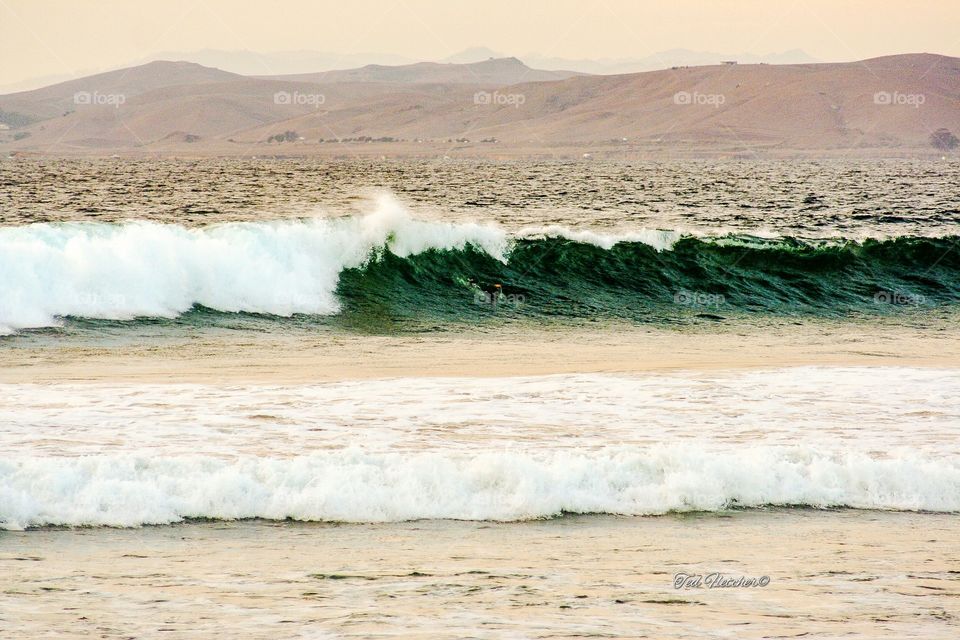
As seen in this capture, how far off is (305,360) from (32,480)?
6.22 m

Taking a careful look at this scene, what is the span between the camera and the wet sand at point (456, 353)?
12.0m

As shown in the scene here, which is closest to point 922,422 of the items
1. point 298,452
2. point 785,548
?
point 785,548

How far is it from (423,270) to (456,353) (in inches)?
279

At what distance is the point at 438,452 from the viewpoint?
8.19 metres

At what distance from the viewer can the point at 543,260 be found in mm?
23172

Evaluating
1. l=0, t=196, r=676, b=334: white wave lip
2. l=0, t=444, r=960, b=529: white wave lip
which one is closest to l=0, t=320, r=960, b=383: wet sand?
l=0, t=196, r=676, b=334: white wave lip

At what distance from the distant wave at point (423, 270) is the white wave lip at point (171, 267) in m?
0.03

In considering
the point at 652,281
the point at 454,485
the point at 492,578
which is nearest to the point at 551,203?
the point at 652,281

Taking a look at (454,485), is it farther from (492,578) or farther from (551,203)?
(551,203)

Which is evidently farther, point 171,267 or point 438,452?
point 171,267

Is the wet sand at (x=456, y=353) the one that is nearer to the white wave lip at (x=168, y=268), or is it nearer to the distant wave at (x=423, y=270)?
the white wave lip at (x=168, y=268)

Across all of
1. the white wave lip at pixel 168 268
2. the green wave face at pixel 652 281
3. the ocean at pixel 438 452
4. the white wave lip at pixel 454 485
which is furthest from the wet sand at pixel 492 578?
the green wave face at pixel 652 281

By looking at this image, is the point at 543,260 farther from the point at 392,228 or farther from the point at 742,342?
the point at 742,342

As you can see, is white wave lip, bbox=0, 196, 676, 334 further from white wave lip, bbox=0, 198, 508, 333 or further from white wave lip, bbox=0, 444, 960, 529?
white wave lip, bbox=0, 444, 960, 529
